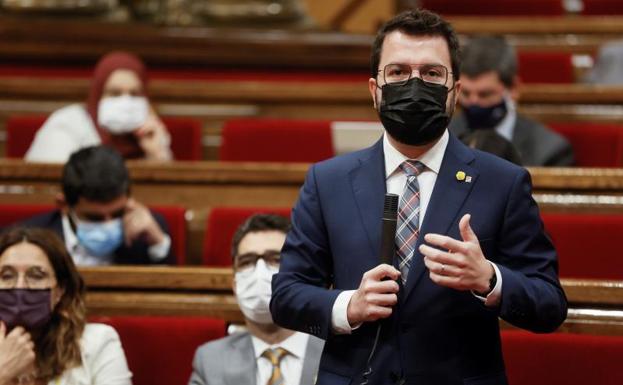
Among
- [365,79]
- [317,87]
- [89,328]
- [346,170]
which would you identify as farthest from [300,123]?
[346,170]

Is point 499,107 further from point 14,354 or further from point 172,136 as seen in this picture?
point 14,354

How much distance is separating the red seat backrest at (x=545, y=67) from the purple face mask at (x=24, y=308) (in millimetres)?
1049

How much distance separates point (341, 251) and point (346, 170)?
5 cm

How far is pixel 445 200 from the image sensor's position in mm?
663

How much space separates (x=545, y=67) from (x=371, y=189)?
1.18m

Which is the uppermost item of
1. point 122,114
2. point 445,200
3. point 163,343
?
point 445,200

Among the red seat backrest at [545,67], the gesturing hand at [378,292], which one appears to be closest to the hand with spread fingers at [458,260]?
the gesturing hand at [378,292]

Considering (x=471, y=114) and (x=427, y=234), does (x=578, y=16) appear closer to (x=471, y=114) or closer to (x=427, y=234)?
(x=471, y=114)

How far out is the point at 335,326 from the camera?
2.16ft

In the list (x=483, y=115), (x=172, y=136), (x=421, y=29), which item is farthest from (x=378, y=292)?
(x=172, y=136)

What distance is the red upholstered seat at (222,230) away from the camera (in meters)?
1.18

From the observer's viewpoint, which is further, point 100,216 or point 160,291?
point 100,216

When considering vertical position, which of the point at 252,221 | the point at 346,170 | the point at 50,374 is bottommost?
the point at 50,374

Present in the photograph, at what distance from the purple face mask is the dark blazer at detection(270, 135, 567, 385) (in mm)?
314
